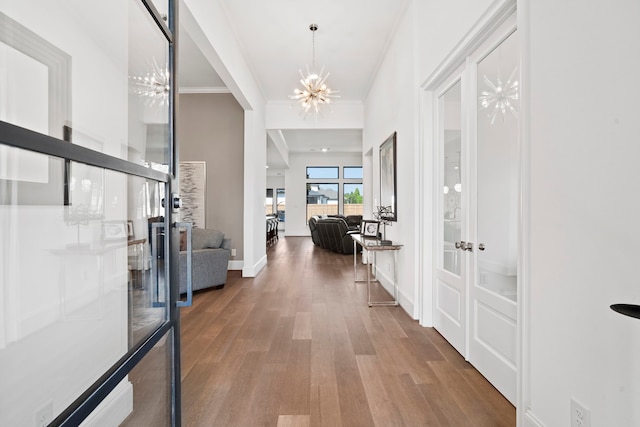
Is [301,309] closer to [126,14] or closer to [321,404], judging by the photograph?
[321,404]

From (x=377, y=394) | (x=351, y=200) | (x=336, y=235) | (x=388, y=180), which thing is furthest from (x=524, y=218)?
(x=351, y=200)

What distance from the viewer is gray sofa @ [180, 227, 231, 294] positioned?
432cm

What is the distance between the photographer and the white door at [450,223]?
8.38 feet

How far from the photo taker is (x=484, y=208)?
7.34 feet

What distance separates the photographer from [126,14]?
1.26 metres

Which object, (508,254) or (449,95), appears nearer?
(508,254)

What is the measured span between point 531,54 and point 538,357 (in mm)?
1419

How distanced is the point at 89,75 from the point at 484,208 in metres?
2.27

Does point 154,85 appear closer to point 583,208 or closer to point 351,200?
point 583,208

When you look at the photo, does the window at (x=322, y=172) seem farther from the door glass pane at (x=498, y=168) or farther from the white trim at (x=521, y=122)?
the door glass pane at (x=498, y=168)

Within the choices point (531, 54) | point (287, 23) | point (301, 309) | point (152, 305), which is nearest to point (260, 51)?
point (287, 23)

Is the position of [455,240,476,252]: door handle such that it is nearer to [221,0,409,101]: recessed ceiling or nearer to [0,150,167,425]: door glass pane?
[0,150,167,425]: door glass pane

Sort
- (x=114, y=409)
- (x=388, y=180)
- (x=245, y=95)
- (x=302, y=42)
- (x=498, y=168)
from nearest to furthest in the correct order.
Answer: (x=114, y=409) → (x=498, y=168) → (x=302, y=42) → (x=388, y=180) → (x=245, y=95)

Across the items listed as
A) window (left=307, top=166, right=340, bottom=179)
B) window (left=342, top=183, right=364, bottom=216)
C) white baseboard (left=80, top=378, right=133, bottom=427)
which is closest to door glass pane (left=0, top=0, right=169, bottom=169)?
white baseboard (left=80, top=378, right=133, bottom=427)
